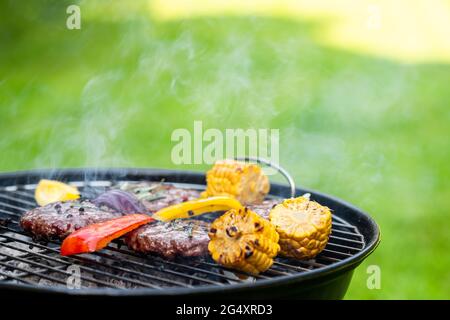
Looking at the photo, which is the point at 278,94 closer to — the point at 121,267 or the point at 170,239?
the point at 170,239

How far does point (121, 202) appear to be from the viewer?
343 centimetres

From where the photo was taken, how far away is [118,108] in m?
8.75

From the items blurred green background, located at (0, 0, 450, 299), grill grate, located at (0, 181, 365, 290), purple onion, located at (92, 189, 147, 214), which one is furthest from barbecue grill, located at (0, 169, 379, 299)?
blurred green background, located at (0, 0, 450, 299)

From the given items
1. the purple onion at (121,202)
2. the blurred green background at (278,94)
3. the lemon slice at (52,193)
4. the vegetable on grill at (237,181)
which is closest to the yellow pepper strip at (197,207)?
the purple onion at (121,202)

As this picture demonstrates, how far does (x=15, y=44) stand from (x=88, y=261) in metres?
7.85

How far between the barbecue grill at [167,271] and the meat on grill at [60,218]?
9 centimetres

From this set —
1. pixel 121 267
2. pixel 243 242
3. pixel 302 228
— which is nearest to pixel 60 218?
pixel 121 267

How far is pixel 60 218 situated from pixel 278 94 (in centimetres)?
611

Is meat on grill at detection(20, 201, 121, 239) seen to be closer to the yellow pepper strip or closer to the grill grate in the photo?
the grill grate

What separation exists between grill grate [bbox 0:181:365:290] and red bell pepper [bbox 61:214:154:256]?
75mm

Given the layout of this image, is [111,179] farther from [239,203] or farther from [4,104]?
[4,104]

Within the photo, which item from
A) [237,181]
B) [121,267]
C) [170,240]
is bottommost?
[121,267]

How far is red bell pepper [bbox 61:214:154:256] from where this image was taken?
282 centimetres
